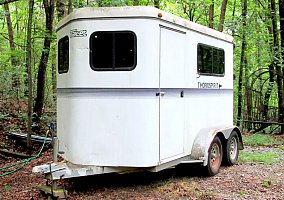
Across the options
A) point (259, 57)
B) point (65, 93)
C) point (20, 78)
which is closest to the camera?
point (65, 93)

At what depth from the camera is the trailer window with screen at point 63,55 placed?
5.91m

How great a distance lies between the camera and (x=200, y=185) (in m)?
6.28

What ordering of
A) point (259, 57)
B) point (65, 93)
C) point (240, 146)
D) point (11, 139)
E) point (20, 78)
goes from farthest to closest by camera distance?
point (259, 57) → point (20, 78) → point (11, 139) → point (240, 146) → point (65, 93)

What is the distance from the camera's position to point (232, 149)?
26.6ft

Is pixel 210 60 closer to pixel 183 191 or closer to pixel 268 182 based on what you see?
pixel 268 182

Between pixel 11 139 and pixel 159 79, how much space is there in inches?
249

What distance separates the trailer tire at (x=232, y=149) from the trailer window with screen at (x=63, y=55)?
366 cm

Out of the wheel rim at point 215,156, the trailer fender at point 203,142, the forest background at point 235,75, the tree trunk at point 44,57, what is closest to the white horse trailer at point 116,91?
the trailer fender at point 203,142

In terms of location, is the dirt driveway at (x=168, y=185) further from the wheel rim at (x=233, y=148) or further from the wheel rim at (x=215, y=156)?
the wheel rim at (x=233, y=148)

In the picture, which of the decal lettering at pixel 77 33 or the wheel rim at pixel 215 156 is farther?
the wheel rim at pixel 215 156

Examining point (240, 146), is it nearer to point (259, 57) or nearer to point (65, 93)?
point (65, 93)

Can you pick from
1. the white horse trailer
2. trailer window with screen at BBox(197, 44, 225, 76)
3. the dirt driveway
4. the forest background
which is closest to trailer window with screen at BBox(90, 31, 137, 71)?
the white horse trailer

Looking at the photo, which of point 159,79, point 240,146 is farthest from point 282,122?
point 159,79

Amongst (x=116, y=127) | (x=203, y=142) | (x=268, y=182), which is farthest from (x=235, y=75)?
(x=116, y=127)
